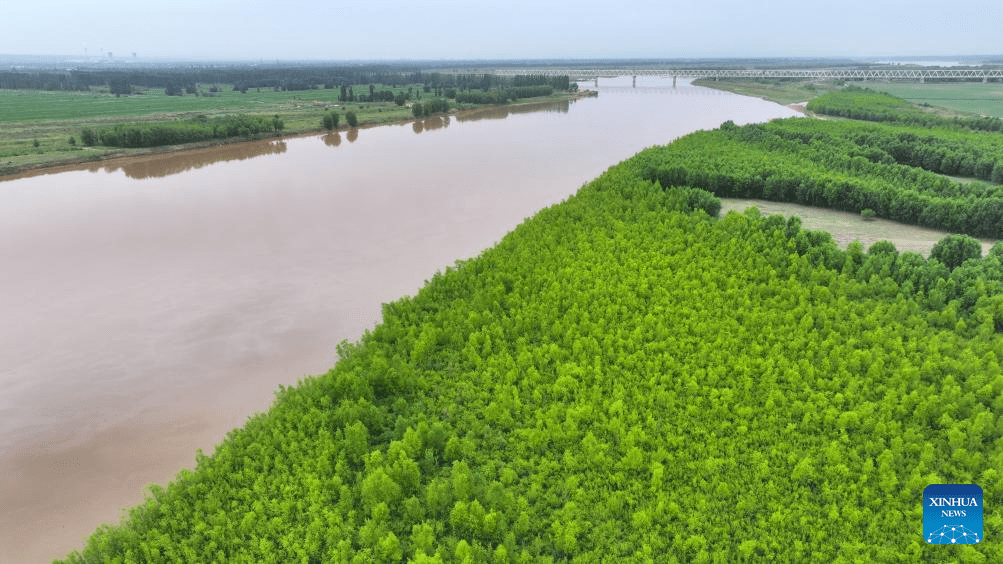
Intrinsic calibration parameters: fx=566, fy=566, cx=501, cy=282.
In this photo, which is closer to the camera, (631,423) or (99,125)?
(631,423)

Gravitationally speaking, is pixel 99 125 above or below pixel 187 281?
above

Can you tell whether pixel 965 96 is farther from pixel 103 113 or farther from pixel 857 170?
pixel 103 113

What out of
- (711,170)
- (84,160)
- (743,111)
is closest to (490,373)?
(711,170)

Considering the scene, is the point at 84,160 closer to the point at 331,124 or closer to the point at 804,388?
the point at 331,124

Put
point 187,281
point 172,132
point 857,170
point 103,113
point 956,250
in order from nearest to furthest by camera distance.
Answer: point 956,250, point 187,281, point 857,170, point 172,132, point 103,113

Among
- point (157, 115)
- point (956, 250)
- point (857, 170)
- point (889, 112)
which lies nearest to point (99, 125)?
point (157, 115)

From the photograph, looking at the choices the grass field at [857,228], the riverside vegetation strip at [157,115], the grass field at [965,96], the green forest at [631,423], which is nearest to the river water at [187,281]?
the riverside vegetation strip at [157,115]

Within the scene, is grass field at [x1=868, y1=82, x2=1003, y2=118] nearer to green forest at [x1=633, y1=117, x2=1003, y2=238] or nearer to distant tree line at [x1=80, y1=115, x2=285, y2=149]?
green forest at [x1=633, y1=117, x2=1003, y2=238]
